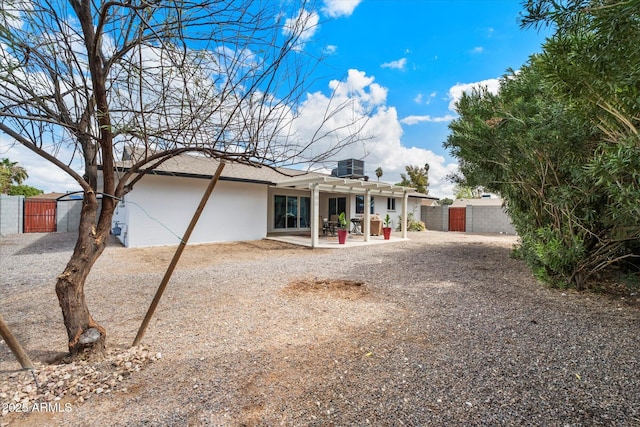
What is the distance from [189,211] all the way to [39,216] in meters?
9.64

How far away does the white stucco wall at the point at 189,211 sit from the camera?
33.5 ft

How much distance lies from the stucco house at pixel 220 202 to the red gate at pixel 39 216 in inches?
202

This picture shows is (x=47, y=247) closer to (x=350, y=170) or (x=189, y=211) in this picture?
(x=189, y=211)

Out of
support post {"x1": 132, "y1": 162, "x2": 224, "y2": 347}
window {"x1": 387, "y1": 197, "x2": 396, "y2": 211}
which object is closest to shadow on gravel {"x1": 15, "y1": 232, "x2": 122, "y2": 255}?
support post {"x1": 132, "y1": 162, "x2": 224, "y2": 347}

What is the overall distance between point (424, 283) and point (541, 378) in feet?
11.0

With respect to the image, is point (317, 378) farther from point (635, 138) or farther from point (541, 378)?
point (635, 138)

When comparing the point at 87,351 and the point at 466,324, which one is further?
the point at 466,324

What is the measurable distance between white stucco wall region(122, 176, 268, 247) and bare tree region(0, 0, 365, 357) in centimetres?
671

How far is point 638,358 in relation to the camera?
9.47 feet

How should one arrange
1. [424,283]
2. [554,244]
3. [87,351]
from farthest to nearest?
[424,283] → [554,244] → [87,351]

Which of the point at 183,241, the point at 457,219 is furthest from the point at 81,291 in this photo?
the point at 457,219

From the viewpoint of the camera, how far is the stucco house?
10.2 m

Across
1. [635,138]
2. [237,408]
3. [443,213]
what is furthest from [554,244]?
[443,213]

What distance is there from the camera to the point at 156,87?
9.37 feet
